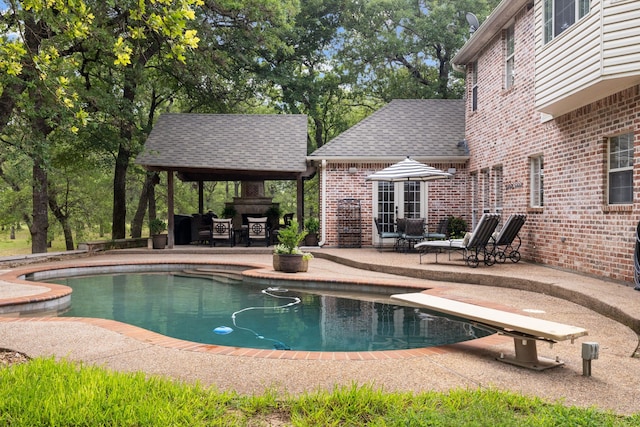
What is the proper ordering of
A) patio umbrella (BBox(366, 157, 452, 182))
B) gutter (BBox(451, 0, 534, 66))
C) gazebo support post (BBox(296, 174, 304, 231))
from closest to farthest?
gutter (BBox(451, 0, 534, 66)), patio umbrella (BBox(366, 157, 452, 182)), gazebo support post (BBox(296, 174, 304, 231))

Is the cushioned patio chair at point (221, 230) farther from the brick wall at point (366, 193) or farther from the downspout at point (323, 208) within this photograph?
the brick wall at point (366, 193)

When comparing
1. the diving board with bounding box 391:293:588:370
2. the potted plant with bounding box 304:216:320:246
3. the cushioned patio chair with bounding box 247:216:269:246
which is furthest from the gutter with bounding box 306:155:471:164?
the diving board with bounding box 391:293:588:370

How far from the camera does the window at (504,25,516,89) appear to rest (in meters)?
11.3

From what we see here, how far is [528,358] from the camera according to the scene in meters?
3.83

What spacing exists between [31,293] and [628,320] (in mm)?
7469

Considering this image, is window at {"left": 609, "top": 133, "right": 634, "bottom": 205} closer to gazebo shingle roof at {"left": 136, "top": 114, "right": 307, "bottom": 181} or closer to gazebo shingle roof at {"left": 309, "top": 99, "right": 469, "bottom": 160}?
gazebo shingle roof at {"left": 309, "top": 99, "right": 469, "bottom": 160}

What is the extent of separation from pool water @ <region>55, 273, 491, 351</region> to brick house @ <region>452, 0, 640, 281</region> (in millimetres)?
3476

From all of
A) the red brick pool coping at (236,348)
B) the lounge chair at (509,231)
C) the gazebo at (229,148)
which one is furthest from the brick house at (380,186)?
the red brick pool coping at (236,348)

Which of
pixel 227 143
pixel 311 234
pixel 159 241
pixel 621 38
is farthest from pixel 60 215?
pixel 621 38

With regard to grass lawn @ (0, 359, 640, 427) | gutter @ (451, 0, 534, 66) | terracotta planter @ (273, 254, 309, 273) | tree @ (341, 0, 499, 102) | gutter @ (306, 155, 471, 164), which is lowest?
grass lawn @ (0, 359, 640, 427)

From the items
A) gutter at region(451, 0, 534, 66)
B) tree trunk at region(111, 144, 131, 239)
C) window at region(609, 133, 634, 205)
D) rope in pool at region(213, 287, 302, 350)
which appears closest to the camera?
rope in pool at region(213, 287, 302, 350)

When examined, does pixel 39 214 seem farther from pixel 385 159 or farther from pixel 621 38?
pixel 621 38

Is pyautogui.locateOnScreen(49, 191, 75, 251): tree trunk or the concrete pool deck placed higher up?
pyautogui.locateOnScreen(49, 191, 75, 251): tree trunk

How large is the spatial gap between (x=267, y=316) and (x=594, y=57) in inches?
227
